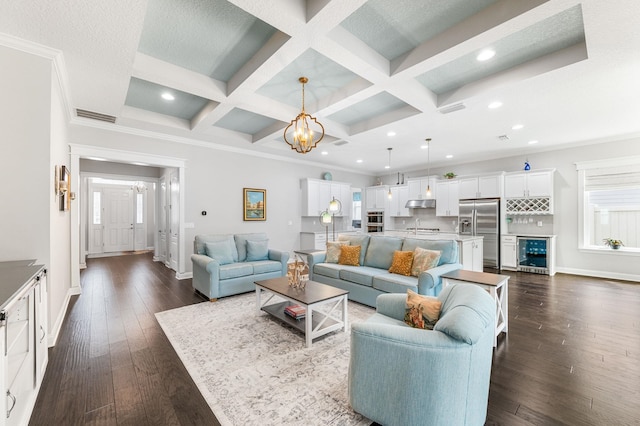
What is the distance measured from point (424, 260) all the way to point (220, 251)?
329cm

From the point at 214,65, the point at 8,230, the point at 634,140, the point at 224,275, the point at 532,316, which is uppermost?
the point at 214,65

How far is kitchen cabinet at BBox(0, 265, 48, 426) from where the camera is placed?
1.39m

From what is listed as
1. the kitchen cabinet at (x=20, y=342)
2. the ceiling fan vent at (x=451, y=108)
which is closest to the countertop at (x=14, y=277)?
the kitchen cabinet at (x=20, y=342)

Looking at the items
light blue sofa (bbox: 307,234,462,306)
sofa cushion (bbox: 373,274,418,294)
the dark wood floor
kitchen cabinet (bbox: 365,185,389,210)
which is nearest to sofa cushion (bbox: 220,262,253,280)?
the dark wood floor

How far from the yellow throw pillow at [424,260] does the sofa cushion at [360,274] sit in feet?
1.41

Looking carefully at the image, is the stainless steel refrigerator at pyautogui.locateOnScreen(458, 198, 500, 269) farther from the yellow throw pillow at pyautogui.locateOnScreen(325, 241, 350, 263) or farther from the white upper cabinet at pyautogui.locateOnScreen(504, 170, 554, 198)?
the yellow throw pillow at pyautogui.locateOnScreen(325, 241, 350, 263)

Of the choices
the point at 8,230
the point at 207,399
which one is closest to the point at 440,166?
the point at 207,399

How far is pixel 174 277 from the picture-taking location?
570 centimetres

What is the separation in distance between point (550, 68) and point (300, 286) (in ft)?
12.1

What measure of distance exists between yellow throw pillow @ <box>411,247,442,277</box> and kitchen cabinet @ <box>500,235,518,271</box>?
4.09m

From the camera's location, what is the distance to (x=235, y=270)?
14.3 feet

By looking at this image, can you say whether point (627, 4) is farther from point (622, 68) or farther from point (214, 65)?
point (214, 65)

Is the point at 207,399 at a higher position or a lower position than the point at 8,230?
lower

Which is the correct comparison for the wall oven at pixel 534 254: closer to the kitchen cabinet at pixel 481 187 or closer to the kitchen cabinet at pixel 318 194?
the kitchen cabinet at pixel 481 187
